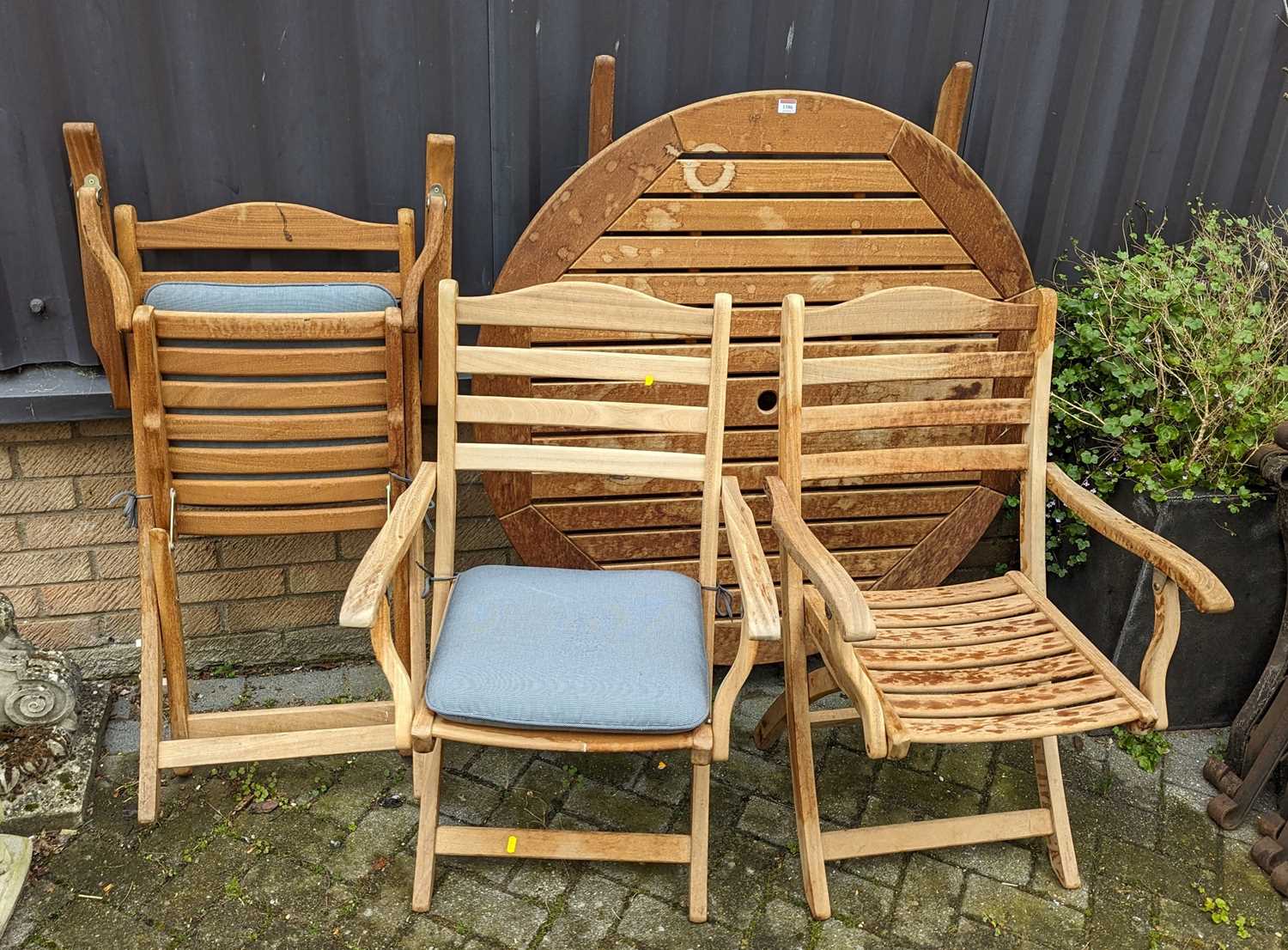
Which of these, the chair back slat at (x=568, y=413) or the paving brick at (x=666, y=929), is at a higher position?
the chair back slat at (x=568, y=413)

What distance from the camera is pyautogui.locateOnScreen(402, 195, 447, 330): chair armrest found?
290cm

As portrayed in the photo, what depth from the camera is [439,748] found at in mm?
2758

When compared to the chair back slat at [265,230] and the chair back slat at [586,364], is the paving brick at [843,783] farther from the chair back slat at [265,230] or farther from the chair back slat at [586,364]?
the chair back slat at [265,230]

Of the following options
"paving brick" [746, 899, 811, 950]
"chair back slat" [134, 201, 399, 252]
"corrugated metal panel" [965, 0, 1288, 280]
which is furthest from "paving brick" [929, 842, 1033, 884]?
"chair back slat" [134, 201, 399, 252]

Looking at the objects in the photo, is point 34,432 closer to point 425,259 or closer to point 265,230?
point 265,230

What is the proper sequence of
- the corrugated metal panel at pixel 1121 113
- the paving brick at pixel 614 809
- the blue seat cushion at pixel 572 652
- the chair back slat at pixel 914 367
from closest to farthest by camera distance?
the blue seat cushion at pixel 572 652
the chair back slat at pixel 914 367
the paving brick at pixel 614 809
the corrugated metal panel at pixel 1121 113

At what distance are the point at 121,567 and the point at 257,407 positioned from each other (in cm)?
107

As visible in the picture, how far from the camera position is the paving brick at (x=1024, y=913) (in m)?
2.70

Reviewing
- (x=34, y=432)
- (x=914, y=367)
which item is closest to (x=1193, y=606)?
(x=914, y=367)

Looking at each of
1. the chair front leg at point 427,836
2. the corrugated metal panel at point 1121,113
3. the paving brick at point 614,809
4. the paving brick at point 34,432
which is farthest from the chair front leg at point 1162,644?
the paving brick at point 34,432

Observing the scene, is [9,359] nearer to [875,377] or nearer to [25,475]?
[25,475]

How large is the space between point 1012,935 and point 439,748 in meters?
1.57

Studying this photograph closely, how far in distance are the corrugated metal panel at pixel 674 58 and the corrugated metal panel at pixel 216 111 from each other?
0.11 metres

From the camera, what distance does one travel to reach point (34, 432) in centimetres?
324
